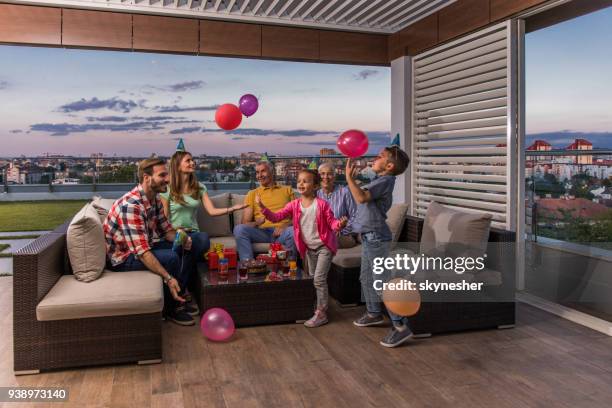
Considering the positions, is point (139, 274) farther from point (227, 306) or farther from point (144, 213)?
point (227, 306)

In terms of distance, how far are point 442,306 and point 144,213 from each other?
6.86ft

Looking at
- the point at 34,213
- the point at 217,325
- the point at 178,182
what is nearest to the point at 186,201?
the point at 178,182

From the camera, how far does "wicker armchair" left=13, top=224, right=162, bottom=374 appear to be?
9.67 feet

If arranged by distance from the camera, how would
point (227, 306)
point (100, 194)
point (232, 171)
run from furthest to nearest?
point (232, 171)
point (100, 194)
point (227, 306)

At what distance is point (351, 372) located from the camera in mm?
2975

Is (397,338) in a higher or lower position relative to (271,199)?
lower

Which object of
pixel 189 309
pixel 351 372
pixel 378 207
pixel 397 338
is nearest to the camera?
pixel 351 372

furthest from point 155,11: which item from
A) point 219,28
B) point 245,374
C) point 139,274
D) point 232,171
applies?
point 245,374

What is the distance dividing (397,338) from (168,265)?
1.71m

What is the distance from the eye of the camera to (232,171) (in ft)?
21.3

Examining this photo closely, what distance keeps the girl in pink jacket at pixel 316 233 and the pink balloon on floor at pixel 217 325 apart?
642mm

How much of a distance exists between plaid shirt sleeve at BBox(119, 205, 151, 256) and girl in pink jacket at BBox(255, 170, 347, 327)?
3.63 feet

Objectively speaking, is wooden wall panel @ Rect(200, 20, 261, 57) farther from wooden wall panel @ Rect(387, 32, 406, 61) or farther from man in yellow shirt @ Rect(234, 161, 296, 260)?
wooden wall panel @ Rect(387, 32, 406, 61)

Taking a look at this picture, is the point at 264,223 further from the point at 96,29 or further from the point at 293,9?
the point at 96,29
